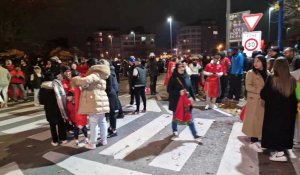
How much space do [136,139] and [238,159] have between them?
2566 millimetres

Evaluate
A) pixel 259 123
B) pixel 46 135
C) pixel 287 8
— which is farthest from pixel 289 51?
pixel 287 8

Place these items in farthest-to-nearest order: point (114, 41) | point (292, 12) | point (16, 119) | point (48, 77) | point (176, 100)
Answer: point (114, 41) < point (292, 12) < point (16, 119) < point (176, 100) < point (48, 77)

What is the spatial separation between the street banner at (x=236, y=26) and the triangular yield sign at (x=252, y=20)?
0.40 meters

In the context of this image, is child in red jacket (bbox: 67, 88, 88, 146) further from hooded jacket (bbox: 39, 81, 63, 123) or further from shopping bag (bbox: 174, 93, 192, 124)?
shopping bag (bbox: 174, 93, 192, 124)

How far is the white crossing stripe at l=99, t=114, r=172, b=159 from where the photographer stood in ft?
20.6

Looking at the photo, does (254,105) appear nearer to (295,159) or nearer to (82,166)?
(295,159)

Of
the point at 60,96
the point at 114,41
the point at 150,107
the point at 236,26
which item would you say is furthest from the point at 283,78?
the point at 114,41

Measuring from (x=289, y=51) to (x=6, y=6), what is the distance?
22.6m

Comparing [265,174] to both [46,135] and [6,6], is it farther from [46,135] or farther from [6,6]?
[6,6]

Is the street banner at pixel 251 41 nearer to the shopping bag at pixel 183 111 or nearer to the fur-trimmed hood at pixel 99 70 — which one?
the shopping bag at pixel 183 111

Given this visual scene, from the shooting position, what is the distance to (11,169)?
566 centimetres

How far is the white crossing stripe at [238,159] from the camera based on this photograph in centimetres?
509

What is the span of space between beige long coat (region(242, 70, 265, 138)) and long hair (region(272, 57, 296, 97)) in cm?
68

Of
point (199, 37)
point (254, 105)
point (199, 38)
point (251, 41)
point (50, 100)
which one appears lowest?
point (254, 105)
